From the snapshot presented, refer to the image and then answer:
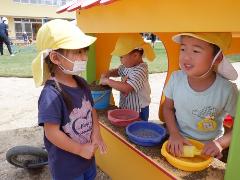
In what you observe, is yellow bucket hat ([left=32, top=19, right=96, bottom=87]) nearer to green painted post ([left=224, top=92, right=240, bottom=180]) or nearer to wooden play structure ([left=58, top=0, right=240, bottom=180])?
wooden play structure ([left=58, top=0, right=240, bottom=180])

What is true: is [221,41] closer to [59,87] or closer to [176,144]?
[176,144]

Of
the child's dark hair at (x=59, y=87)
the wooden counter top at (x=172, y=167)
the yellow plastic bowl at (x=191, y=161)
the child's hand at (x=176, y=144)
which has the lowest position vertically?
the wooden counter top at (x=172, y=167)

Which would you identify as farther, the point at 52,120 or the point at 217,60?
the point at 217,60

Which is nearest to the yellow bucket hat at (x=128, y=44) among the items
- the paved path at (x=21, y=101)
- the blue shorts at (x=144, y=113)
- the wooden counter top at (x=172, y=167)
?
the blue shorts at (x=144, y=113)

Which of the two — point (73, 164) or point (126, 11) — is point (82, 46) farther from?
point (73, 164)

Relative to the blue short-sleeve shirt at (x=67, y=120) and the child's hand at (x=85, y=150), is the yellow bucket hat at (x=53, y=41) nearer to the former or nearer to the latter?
the blue short-sleeve shirt at (x=67, y=120)

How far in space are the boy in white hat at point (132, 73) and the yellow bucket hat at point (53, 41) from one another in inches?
36.7

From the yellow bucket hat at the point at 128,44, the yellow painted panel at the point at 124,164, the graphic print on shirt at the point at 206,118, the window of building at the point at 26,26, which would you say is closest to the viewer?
the graphic print on shirt at the point at 206,118

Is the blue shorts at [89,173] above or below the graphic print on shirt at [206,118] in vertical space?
below

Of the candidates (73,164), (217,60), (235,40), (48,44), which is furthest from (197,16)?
(235,40)

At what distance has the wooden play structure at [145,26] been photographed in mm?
1294

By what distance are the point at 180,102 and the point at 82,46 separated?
30.7 inches

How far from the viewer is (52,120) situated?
1.55 metres

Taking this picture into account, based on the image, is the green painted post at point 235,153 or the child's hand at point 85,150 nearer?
the green painted post at point 235,153
